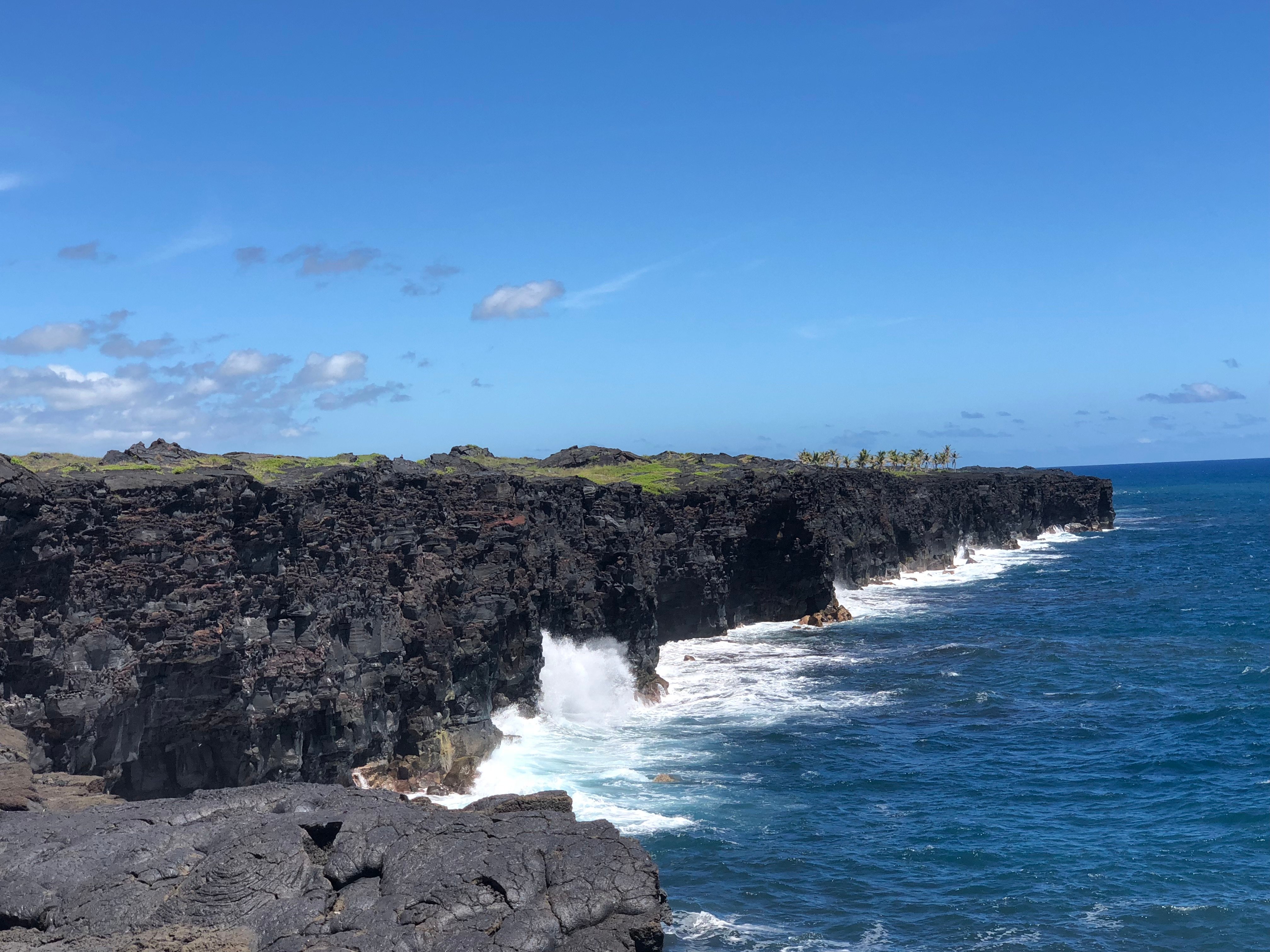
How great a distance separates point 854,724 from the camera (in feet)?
197

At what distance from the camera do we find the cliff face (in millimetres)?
37438

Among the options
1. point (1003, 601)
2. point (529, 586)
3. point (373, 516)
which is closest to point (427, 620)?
point (373, 516)

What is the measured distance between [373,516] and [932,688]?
39528 mm

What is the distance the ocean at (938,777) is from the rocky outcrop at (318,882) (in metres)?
9.87

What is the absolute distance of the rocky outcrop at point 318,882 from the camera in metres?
22.7

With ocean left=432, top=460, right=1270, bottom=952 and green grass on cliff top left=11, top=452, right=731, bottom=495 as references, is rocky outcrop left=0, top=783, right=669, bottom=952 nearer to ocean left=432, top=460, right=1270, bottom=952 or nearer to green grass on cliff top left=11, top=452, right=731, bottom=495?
ocean left=432, top=460, right=1270, bottom=952

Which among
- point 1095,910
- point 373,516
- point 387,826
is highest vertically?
point 373,516

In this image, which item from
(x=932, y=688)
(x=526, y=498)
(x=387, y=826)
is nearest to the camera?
(x=387, y=826)

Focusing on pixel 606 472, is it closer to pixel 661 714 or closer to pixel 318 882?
pixel 661 714

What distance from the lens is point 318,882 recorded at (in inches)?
966

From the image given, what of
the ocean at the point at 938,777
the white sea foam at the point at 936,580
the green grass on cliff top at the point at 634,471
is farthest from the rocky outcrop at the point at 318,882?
the white sea foam at the point at 936,580

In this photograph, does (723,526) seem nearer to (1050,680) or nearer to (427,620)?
(1050,680)

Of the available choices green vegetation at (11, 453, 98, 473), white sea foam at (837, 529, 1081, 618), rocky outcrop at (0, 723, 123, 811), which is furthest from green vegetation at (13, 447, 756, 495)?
white sea foam at (837, 529, 1081, 618)

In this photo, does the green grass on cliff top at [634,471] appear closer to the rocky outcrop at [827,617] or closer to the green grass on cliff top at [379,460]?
the green grass on cliff top at [379,460]
